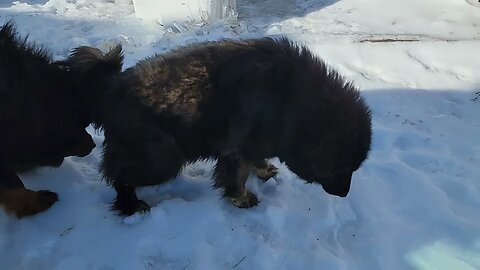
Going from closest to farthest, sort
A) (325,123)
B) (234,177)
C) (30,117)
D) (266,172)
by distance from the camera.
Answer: (325,123) → (30,117) → (234,177) → (266,172)

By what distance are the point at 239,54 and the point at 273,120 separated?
20.0 inches

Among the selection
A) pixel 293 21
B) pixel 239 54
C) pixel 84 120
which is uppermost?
pixel 239 54

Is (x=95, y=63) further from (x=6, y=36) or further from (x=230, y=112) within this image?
(x=230, y=112)

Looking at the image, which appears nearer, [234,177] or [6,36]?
[6,36]

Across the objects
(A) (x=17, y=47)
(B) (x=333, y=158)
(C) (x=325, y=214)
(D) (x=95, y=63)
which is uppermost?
(A) (x=17, y=47)

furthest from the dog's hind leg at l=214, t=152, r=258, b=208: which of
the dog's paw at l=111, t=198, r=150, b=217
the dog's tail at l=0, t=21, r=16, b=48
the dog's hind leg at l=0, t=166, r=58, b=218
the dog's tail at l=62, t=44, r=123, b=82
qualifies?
the dog's tail at l=0, t=21, r=16, b=48

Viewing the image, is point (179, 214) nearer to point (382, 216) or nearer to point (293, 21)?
point (382, 216)

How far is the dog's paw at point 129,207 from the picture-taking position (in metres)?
4.06

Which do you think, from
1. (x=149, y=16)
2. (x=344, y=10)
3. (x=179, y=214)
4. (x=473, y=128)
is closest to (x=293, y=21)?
(x=344, y=10)

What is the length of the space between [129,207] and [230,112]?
994 mm

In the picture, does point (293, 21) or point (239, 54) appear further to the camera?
point (293, 21)

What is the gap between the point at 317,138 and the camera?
3859mm

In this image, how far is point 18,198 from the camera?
4.01 meters

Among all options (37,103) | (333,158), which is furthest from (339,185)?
(37,103)
